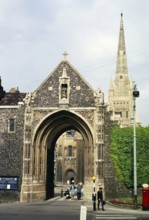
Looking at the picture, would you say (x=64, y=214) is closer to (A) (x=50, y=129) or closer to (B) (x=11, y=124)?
(A) (x=50, y=129)

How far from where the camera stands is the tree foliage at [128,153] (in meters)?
30.6

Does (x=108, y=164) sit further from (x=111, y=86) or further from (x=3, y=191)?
(x=111, y=86)

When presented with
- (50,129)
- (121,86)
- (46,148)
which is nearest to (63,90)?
(50,129)

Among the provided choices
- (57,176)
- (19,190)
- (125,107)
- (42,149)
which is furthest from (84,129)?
(125,107)

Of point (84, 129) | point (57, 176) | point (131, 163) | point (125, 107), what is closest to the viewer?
point (131, 163)

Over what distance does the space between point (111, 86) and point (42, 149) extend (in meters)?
78.9

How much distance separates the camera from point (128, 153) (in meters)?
31.1

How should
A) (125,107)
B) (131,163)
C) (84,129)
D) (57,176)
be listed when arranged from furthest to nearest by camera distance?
(125,107)
(57,176)
(84,129)
(131,163)

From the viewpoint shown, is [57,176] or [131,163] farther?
[57,176]

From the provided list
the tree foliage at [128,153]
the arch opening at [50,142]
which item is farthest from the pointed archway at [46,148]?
the tree foliage at [128,153]

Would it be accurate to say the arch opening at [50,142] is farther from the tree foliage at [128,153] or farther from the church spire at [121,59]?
the church spire at [121,59]

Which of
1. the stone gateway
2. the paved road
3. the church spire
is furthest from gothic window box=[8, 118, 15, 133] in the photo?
the church spire

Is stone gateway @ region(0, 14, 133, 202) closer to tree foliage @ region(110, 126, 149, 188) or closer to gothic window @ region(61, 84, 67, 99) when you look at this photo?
gothic window @ region(61, 84, 67, 99)

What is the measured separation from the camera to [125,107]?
107062 mm
